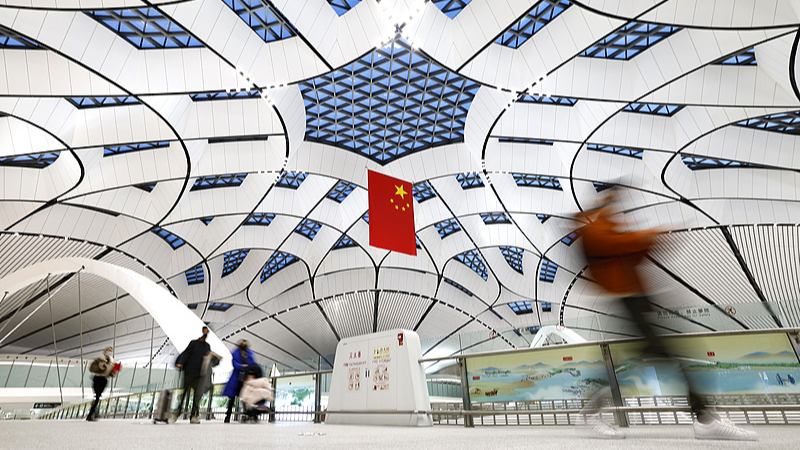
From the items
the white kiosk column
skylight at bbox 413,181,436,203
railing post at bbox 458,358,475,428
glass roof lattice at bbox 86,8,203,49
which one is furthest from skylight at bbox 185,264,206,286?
railing post at bbox 458,358,475,428

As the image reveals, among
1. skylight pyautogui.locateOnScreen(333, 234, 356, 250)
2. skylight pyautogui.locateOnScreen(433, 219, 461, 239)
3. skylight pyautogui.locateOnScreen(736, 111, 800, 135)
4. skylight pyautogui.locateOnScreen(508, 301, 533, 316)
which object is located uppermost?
skylight pyautogui.locateOnScreen(433, 219, 461, 239)

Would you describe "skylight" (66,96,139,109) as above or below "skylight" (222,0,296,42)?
below

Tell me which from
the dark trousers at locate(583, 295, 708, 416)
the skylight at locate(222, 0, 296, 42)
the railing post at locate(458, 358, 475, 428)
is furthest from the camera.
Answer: the skylight at locate(222, 0, 296, 42)

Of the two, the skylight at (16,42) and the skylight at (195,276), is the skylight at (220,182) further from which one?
the skylight at (195,276)

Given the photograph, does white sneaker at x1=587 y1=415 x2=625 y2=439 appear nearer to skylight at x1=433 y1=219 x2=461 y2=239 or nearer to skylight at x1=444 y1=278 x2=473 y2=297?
skylight at x1=433 y1=219 x2=461 y2=239

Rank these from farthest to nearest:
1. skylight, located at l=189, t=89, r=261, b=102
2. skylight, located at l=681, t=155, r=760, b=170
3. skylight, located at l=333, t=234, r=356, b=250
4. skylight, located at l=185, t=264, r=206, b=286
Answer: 1. skylight, located at l=185, t=264, r=206, b=286
2. skylight, located at l=333, t=234, r=356, b=250
3. skylight, located at l=681, t=155, r=760, b=170
4. skylight, located at l=189, t=89, r=261, b=102

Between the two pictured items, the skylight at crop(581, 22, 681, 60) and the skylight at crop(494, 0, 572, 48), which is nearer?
the skylight at crop(494, 0, 572, 48)

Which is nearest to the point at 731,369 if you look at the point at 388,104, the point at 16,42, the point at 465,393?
the point at 465,393

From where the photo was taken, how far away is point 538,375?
20.8ft

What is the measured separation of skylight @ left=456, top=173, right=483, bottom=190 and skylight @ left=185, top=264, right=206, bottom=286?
21.4m

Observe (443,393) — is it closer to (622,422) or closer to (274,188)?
(622,422)

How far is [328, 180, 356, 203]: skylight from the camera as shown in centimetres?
2697

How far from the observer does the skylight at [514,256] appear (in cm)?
3534

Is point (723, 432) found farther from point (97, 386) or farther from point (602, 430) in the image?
point (97, 386)
